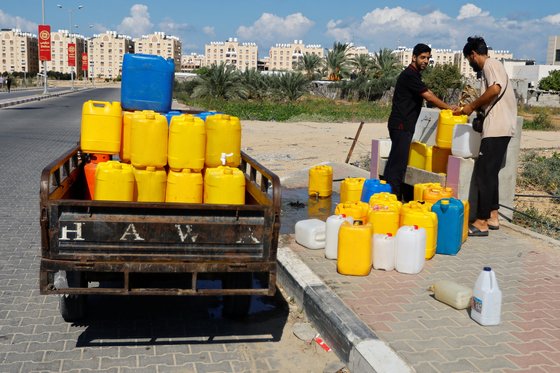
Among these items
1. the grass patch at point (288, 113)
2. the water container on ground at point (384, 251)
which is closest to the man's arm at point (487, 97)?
the water container on ground at point (384, 251)

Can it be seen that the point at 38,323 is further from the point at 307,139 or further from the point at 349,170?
the point at 307,139

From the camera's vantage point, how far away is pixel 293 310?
525 cm

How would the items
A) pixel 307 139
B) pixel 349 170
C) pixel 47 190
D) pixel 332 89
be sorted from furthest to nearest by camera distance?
pixel 332 89 < pixel 307 139 < pixel 349 170 < pixel 47 190

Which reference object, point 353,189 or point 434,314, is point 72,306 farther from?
point 353,189

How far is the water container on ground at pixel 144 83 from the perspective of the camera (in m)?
6.31

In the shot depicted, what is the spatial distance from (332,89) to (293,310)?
172 ft

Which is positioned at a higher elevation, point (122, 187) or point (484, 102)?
point (484, 102)

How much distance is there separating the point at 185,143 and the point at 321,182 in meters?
4.46

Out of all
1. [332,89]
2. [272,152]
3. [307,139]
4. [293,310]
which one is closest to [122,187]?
[293,310]

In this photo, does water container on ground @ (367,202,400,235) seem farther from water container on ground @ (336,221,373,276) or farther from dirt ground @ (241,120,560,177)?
dirt ground @ (241,120,560,177)

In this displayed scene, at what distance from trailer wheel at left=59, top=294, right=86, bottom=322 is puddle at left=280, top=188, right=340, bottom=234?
9.59ft

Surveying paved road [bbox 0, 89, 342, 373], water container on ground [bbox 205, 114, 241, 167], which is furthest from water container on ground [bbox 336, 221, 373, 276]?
water container on ground [bbox 205, 114, 241, 167]

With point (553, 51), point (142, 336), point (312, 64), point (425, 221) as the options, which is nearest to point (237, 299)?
point (142, 336)

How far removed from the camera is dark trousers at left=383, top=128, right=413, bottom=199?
7.62m
